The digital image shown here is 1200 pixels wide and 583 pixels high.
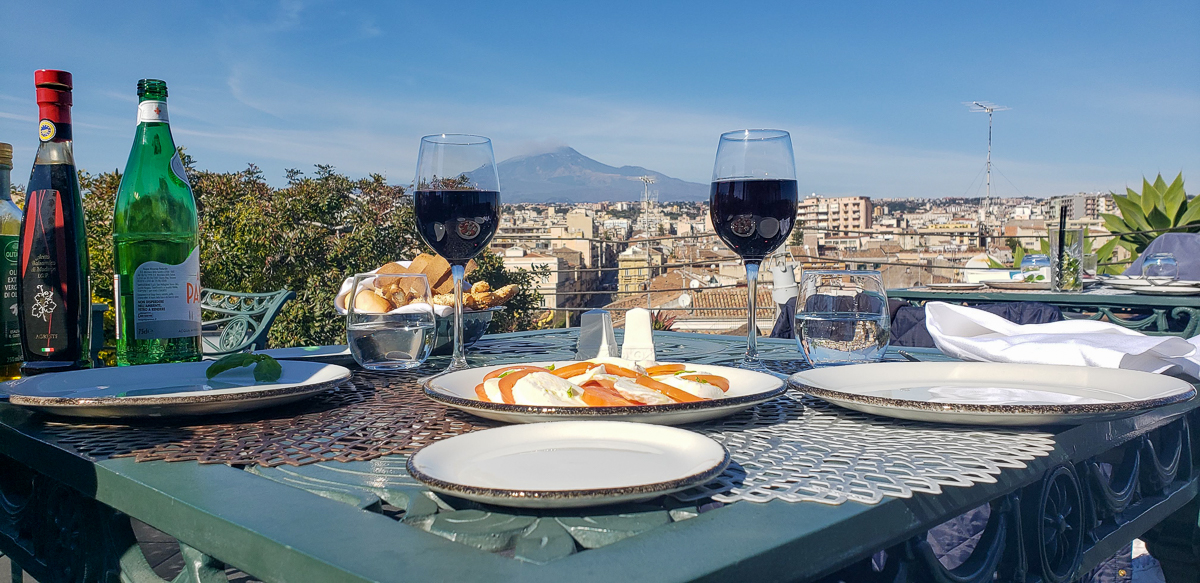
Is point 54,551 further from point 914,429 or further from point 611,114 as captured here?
point 611,114

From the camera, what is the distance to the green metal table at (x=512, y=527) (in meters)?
0.36

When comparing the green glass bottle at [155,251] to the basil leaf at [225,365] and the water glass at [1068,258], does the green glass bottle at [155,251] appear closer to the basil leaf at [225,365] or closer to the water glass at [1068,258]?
the basil leaf at [225,365]

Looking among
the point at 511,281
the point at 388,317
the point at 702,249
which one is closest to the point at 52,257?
the point at 388,317

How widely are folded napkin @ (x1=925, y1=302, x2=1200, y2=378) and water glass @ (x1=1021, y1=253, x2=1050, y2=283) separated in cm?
296

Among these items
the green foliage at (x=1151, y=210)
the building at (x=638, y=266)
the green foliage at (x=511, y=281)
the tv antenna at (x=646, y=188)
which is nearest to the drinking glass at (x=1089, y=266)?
the building at (x=638, y=266)

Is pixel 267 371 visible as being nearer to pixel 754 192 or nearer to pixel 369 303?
pixel 369 303

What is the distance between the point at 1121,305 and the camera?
11.2 feet

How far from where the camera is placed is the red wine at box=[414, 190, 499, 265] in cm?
111

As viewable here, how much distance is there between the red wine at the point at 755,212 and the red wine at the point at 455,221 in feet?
1.12

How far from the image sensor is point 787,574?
1.28 ft

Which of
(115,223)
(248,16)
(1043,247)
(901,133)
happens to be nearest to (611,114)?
(901,133)

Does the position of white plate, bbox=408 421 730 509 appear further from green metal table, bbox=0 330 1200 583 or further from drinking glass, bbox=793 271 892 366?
drinking glass, bbox=793 271 892 366

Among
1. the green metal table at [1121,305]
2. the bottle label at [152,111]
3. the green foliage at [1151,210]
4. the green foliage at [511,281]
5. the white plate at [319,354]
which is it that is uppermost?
the green foliage at [1151,210]

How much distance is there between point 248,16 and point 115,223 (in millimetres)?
48526
